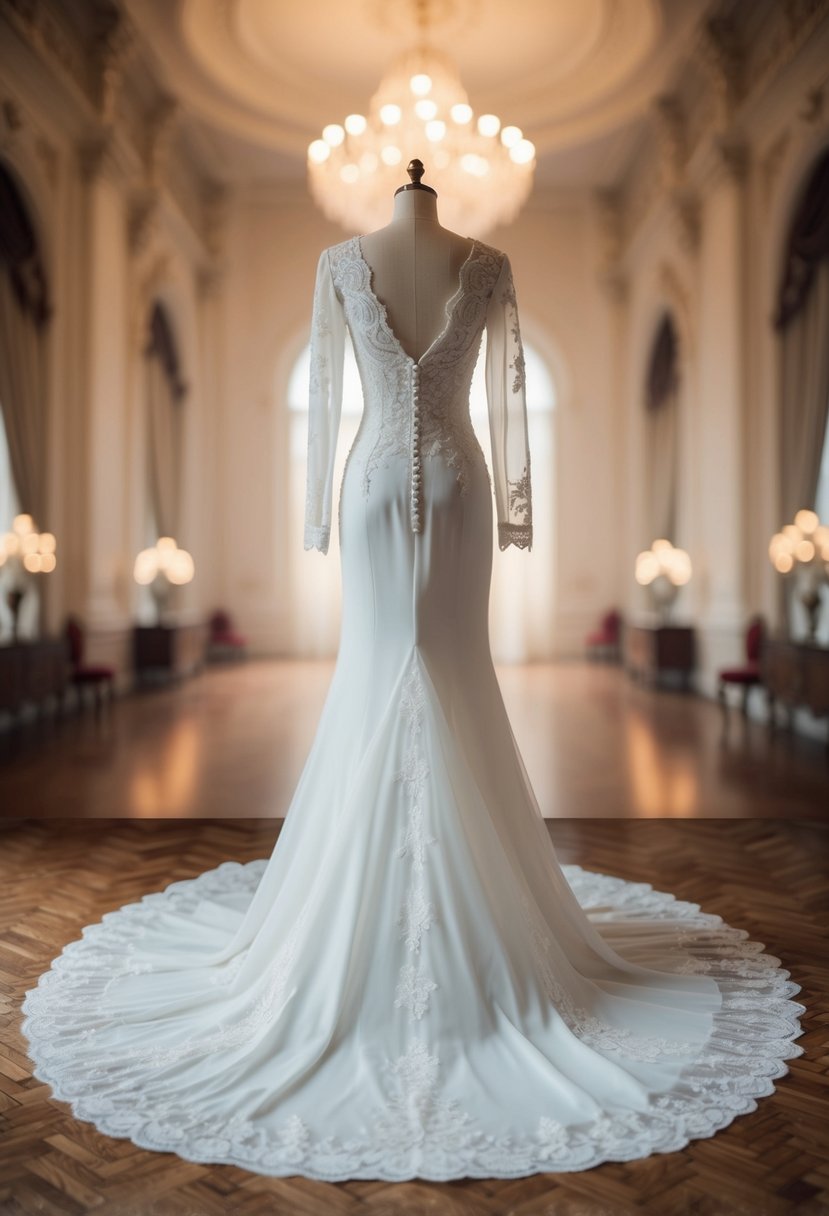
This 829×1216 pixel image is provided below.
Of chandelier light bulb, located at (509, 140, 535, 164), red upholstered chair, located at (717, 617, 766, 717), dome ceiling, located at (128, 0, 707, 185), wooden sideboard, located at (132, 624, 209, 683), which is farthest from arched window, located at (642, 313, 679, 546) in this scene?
wooden sideboard, located at (132, 624, 209, 683)

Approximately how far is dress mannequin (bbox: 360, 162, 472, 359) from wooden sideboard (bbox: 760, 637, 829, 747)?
181 inches

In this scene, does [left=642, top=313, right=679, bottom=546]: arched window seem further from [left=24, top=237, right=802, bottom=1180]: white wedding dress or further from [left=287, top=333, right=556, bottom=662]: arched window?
[left=24, top=237, right=802, bottom=1180]: white wedding dress

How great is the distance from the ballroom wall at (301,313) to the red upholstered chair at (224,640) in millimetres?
274

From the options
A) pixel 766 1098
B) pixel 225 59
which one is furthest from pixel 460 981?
pixel 225 59

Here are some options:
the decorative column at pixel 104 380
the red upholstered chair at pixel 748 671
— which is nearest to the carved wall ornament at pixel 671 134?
the red upholstered chair at pixel 748 671

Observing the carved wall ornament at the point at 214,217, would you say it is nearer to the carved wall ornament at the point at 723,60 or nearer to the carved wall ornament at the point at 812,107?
the carved wall ornament at the point at 723,60

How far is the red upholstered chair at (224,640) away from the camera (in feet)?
43.8

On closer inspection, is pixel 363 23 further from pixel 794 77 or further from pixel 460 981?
pixel 460 981

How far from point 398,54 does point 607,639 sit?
24.3 feet

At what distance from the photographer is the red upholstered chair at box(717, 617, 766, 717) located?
7.96 meters

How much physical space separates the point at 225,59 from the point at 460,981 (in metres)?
10.4

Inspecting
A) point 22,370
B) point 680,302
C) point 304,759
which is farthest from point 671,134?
point 304,759

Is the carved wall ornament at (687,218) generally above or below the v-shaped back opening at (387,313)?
above

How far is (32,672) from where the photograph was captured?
7.24m
